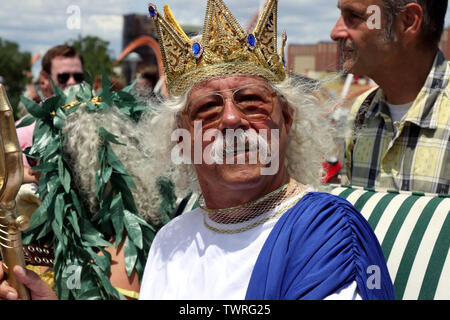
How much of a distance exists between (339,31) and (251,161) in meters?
1.41

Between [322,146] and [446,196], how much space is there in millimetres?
536

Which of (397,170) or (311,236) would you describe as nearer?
(311,236)

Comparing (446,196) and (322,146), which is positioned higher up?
(322,146)

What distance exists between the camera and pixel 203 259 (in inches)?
73.7

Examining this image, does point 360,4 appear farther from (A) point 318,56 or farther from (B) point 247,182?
(A) point 318,56

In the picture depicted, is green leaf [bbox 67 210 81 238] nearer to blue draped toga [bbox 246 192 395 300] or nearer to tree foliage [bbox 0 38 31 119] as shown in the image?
blue draped toga [bbox 246 192 395 300]

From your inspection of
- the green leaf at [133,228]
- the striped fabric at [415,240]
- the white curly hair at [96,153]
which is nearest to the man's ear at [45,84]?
the white curly hair at [96,153]

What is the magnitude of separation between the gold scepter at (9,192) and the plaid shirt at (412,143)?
1564mm

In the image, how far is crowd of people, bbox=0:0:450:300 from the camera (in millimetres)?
1603

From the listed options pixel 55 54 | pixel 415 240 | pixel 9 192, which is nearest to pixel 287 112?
pixel 415 240

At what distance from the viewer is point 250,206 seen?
1874mm

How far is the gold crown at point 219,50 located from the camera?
190 centimetres

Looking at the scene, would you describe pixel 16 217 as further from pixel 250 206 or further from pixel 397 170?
pixel 397 170
